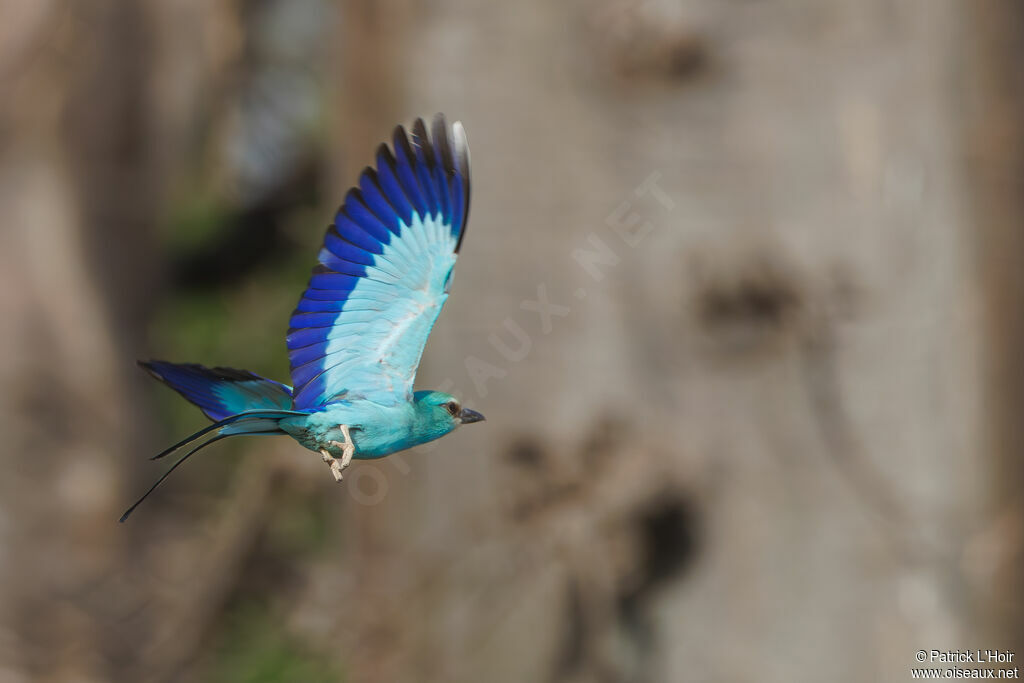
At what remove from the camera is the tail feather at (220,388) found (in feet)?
1.18

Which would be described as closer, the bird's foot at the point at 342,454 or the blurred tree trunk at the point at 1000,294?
the bird's foot at the point at 342,454

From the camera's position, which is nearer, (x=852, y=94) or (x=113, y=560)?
(x=852, y=94)

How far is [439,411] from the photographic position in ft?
1.16

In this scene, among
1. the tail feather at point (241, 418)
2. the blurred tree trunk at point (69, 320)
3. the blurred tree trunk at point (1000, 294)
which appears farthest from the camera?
the blurred tree trunk at point (69, 320)

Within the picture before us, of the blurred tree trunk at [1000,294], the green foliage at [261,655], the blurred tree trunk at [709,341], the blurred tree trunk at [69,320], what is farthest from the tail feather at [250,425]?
the green foliage at [261,655]

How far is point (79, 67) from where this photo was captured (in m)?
1.05

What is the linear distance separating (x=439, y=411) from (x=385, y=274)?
64 millimetres

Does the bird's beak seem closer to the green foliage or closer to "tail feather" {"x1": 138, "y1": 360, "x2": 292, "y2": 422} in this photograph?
"tail feather" {"x1": 138, "y1": 360, "x2": 292, "y2": 422}

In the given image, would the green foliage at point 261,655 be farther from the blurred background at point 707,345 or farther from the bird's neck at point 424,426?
the bird's neck at point 424,426

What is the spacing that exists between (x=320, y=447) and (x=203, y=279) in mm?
1440

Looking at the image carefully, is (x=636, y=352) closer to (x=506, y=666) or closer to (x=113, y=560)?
(x=506, y=666)

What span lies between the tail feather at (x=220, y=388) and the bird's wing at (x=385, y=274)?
0.8 inches

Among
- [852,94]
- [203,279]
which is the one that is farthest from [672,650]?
[203,279]

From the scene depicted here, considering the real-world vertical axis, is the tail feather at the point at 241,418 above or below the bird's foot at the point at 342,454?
above
